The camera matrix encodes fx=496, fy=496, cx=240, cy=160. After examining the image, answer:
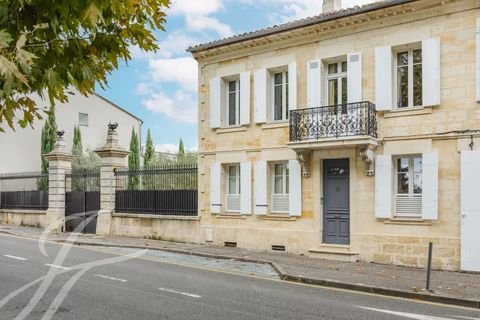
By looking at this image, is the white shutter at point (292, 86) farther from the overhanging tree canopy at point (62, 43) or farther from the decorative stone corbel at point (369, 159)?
the overhanging tree canopy at point (62, 43)

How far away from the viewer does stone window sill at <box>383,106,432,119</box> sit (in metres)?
13.2

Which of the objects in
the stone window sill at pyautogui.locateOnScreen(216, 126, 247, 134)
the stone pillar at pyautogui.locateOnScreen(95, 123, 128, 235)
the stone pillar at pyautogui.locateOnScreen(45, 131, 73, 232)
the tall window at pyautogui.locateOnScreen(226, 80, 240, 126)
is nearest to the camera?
the stone window sill at pyautogui.locateOnScreen(216, 126, 247, 134)

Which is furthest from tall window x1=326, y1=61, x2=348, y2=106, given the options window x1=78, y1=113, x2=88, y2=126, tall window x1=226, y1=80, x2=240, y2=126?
window x1=78, y1=113, x2=88, y2=126

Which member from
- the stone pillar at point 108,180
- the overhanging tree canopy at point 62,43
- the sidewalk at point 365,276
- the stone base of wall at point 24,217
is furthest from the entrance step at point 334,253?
the stone base of wall at point 24,217

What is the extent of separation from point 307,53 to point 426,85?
3.84m

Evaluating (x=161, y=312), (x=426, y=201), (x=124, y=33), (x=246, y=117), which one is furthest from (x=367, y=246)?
(x=124, y=33)

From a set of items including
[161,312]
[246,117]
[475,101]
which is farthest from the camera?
[246,117]

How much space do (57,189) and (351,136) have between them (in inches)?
572

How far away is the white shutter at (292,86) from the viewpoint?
A: 15.4 m

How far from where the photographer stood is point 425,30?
13172 millimetres

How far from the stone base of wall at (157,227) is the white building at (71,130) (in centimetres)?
1430

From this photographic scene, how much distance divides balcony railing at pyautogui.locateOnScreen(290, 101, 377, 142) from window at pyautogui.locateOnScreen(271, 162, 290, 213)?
173 cm

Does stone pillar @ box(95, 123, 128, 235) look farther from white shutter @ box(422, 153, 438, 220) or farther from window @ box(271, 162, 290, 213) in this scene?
white shutter @ box(422, 153, 438, 220)

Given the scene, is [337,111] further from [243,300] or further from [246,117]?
[243,300]
